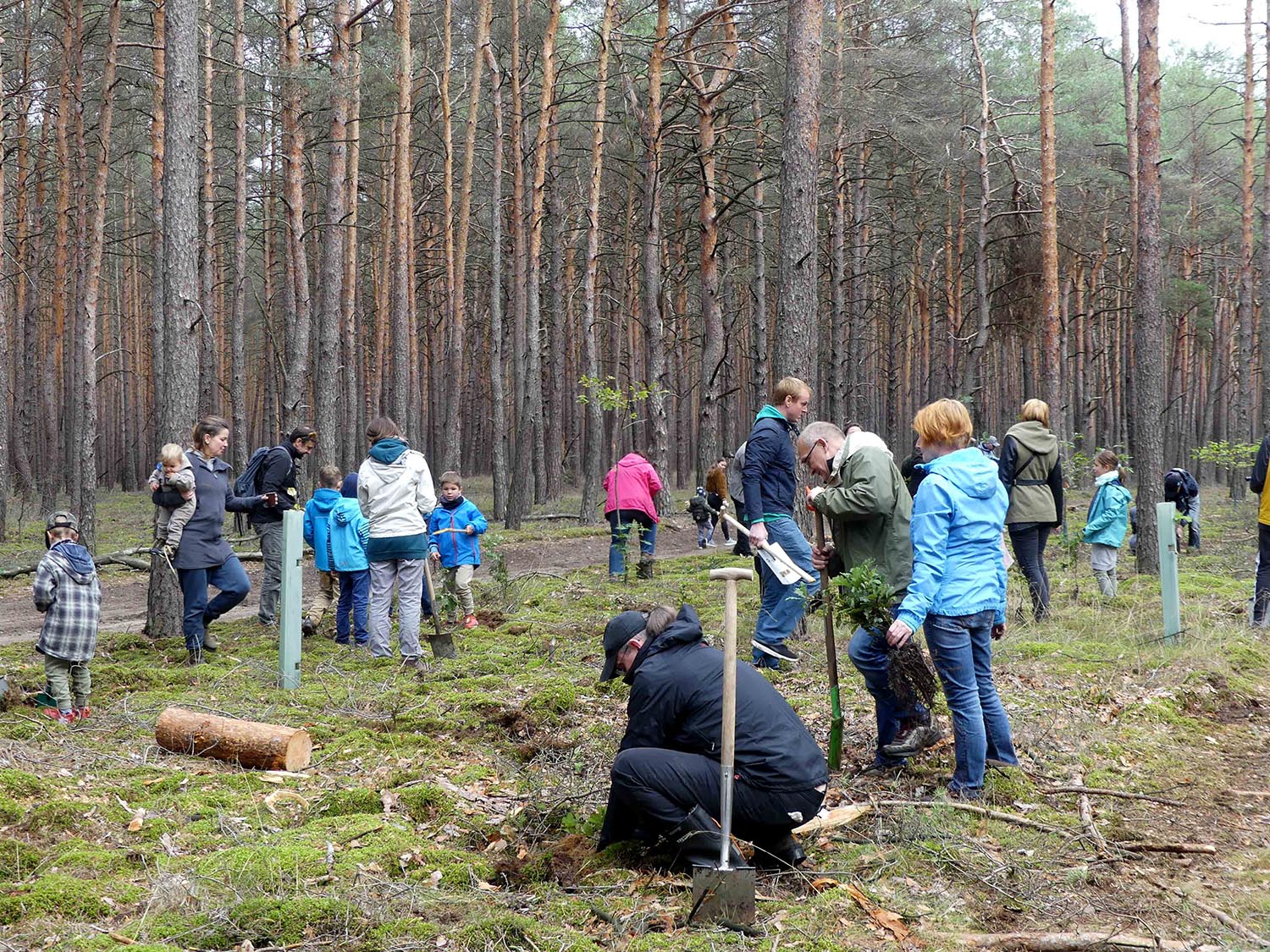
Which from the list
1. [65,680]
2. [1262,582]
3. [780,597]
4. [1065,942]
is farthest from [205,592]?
[1262,582]

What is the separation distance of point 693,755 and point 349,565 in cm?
581

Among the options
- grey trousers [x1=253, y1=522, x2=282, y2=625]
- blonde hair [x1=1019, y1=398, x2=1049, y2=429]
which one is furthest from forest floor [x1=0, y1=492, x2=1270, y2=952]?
blonde hair [x1=1019, y1=398, x2=1049, y2=429]

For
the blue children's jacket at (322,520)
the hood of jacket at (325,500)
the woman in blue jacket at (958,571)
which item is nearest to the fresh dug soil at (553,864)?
the woman in blue jacket at (958,571)

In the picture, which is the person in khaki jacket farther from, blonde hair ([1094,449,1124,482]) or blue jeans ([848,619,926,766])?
blue jeans ([848,619,926,766])

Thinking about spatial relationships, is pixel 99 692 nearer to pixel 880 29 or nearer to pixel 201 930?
pixel 201 930

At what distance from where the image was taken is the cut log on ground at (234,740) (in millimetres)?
5613

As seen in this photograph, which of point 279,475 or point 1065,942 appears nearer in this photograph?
point 1065,942

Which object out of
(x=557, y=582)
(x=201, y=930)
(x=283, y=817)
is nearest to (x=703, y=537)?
(x=557, y=582)

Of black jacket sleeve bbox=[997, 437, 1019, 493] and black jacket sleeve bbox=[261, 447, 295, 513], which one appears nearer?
black jacket sleeve bbox=[997, 437, 1019, 493]

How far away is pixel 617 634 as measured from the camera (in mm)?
4375

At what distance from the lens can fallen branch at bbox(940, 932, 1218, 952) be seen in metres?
3.64

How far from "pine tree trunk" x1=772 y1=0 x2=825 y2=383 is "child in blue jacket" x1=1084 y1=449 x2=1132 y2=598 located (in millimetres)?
3725

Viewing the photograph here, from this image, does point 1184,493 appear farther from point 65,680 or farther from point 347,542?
point 65,680

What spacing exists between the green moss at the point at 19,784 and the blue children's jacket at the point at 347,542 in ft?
14.4
